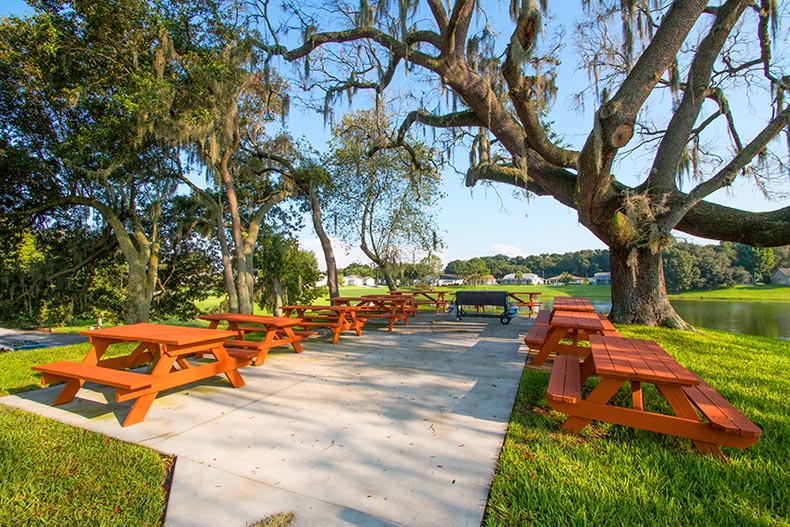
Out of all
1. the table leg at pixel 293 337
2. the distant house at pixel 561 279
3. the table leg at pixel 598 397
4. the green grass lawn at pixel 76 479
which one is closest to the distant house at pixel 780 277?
the distant house at pixel 561 279

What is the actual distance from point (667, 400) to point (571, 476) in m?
1.04

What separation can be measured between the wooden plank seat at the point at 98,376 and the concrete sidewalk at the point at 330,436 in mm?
307

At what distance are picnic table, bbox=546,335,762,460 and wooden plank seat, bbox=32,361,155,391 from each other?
3065 mm

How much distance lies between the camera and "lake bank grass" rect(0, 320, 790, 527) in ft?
5.72

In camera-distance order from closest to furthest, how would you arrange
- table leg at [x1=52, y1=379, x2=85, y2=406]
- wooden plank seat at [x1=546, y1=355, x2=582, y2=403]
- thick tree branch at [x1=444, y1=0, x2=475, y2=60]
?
wooden plank seat at [x1=546, y1=355, x2=582, y2=403]
table leg at [x1=52, y1=379, x2=85, y2=406]
thick tree branch at [x1=444, y1=0, x2=475, y2=60]

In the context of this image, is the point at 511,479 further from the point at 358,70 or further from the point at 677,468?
the point at 358,70

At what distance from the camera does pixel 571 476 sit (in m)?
2.04

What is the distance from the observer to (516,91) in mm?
6332

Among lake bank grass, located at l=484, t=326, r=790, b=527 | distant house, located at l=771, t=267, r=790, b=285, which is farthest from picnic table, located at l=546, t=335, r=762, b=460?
distant house, located at l=771, t=267, r=790, b=285

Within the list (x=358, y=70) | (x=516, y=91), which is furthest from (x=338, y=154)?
(x=516, y=91)

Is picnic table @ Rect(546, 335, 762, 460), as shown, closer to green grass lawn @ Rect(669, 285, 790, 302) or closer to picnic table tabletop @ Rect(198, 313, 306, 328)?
picnic table tabletop @ Rect(198, 313, 306, 328)

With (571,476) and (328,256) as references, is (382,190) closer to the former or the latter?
(328,256)

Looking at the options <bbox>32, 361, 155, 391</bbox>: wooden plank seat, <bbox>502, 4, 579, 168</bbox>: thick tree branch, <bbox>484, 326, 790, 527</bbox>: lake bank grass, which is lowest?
<bbox>484, 326, 790, 527</bbox>: lake bank grass

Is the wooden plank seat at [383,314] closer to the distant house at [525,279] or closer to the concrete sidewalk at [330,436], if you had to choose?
the concrete sidewalk at [330,436]
